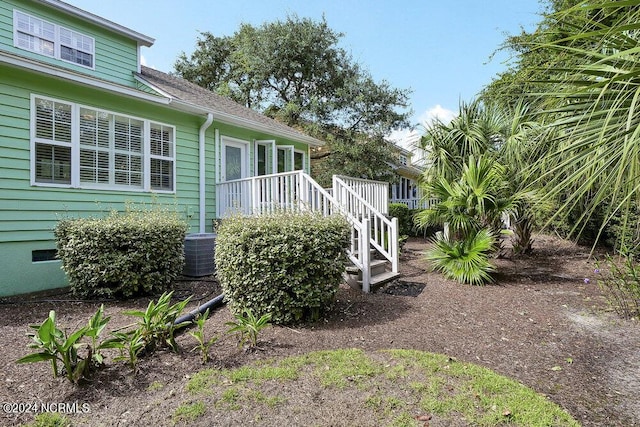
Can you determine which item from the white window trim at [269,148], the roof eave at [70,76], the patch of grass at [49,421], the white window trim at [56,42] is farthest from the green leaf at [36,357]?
the white window trim at [269,148]

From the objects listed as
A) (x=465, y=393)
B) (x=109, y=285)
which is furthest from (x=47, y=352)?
(x=465, y=393)

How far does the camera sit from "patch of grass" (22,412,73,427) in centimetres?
223

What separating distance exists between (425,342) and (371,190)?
571cm

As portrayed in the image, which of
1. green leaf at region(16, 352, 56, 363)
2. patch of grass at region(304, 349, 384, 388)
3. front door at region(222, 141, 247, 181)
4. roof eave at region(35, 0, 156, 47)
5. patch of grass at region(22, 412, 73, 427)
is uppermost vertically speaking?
roof eave at region(35, 0, 156, 47)

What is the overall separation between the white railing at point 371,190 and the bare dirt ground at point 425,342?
8.60 ft

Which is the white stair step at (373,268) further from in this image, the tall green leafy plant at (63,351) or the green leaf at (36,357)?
the green leaf at (36,357)

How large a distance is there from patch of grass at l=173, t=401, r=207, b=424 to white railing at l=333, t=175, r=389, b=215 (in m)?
5.88

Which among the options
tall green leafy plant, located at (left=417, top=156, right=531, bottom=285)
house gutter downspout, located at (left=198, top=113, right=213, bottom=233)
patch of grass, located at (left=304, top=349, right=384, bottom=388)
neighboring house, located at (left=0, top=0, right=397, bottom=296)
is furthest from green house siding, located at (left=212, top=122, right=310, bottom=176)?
patch of grass, located at (left=304, top=349, right=384, bottom=388)

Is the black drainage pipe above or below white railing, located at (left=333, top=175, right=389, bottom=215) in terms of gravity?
below

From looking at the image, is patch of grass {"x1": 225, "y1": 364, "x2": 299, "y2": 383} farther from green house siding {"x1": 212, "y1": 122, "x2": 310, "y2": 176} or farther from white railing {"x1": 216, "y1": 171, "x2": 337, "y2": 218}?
green house siding {"x1": 212, "y1": 122, "x2": 310, "y2": 176}

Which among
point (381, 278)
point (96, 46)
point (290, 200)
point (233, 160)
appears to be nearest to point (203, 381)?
point (381, 278)

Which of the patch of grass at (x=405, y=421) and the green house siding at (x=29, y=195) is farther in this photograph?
the green house siding at (x=29, y=195)

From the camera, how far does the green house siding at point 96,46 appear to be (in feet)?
21.7

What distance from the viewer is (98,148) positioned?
635 centimetres
